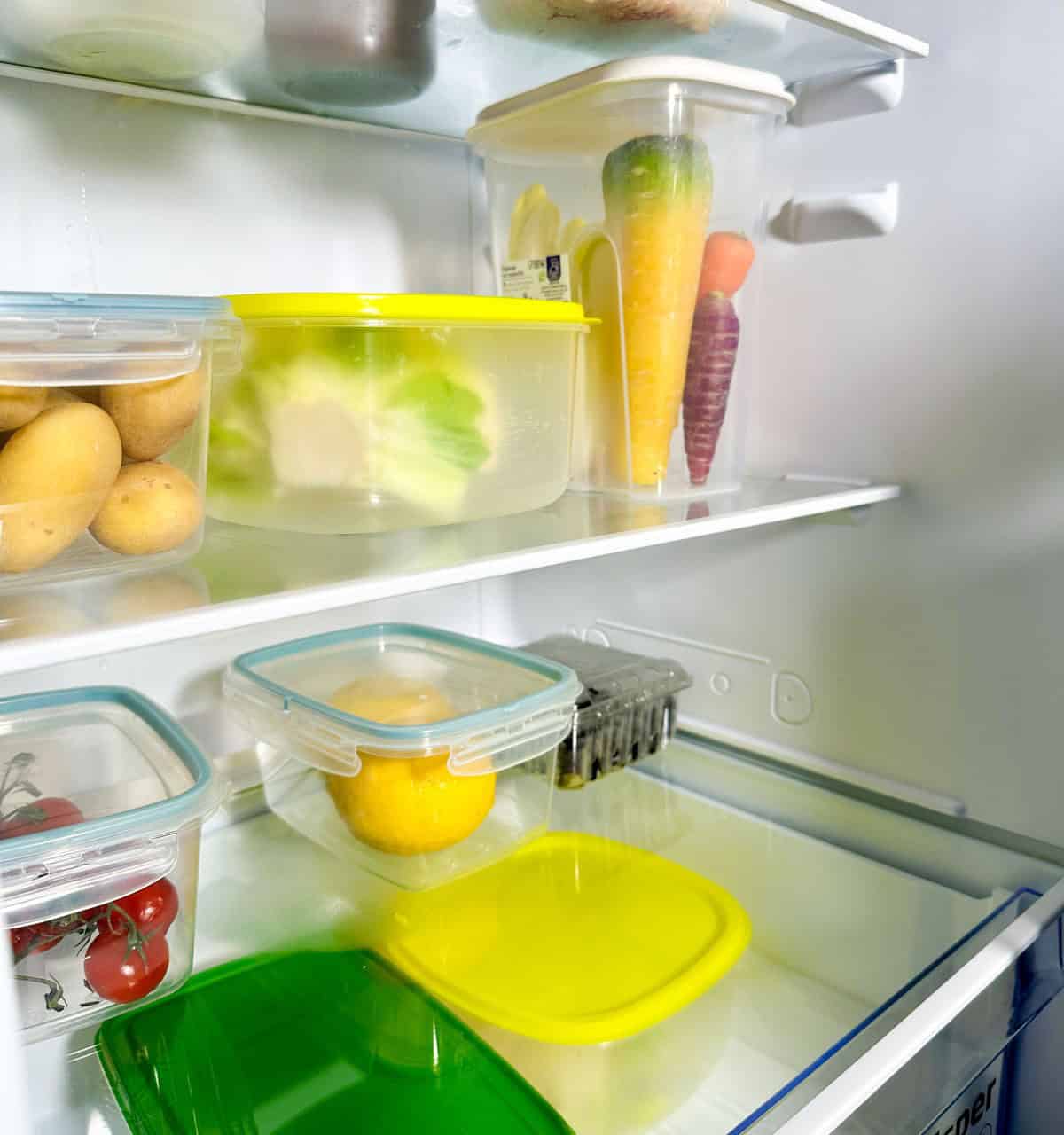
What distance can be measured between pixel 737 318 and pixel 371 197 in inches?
15.6

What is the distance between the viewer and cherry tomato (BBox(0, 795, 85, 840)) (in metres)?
0.63

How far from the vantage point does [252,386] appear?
27.5 inches

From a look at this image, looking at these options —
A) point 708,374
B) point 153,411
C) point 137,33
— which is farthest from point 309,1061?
point 137,33

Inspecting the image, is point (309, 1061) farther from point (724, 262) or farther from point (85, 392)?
point (724, 262)

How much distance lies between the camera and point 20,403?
508 mm

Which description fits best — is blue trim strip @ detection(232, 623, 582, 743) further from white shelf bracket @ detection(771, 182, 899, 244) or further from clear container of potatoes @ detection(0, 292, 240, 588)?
white shelf bracket @ detection(771, 182, 899, 244)

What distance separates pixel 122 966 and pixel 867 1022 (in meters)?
0.50

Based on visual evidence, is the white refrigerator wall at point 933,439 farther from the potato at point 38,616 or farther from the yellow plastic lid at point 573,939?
the potato at point 38,616

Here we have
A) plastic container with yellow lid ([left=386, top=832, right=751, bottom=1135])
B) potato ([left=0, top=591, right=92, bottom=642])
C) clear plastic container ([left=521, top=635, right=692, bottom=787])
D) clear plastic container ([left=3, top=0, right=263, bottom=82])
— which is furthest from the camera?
clear plastic container ([left=521, top=635, right=692, bottom=787])

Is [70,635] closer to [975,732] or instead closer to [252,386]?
[252,386]

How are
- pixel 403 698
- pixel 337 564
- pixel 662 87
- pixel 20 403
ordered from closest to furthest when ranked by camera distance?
pixel 20 403 → pixel 337 564 → pixel 662 87 → pixel 403 698

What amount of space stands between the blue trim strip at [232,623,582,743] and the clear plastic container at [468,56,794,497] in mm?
175

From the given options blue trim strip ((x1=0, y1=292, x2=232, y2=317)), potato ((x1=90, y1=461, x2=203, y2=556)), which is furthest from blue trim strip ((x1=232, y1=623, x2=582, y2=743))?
blue trim strip ((x1=0, y1=292, x2=232, y2=317))

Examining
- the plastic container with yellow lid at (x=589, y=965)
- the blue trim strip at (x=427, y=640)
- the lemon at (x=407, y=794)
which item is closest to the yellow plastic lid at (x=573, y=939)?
the plastic container with yellow lid at (x=589, y=965)
